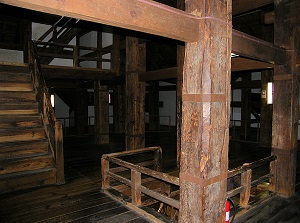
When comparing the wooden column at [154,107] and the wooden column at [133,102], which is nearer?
the wooden column at [133,102]

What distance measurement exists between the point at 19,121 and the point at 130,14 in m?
4.85

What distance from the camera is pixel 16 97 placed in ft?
20.1

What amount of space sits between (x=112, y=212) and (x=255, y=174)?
13.6 ft

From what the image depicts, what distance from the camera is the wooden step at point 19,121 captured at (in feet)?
17.8

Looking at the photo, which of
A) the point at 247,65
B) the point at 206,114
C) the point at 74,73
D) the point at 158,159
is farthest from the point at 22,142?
the point at 247,65

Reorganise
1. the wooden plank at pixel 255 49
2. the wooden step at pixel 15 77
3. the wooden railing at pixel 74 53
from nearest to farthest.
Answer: the wooden plank at pixel 255 49 → the wooden step at pixel 15 77 → the wooden railing at pixel 74 53

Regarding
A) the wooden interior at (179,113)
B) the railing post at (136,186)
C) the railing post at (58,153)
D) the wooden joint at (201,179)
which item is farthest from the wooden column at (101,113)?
the wooden joint at (201,179)

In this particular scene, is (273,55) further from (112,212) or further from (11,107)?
(11,107)

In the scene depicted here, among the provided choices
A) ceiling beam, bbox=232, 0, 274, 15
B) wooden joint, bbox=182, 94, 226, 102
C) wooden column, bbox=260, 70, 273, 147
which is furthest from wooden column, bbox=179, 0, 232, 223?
wooden column, bbox=260, 70, 273, 147

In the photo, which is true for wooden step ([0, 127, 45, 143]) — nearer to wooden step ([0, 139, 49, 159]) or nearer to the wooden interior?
the wooden interior

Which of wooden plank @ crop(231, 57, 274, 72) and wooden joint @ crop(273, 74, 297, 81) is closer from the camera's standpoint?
wooden joint @ crop(273, 74, 297, 81)

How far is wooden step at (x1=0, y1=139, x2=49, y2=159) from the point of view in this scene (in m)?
5.01

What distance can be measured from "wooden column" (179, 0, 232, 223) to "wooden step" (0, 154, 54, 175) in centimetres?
379

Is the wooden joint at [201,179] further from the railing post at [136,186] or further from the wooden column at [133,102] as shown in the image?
the wooden column at [133,102]
